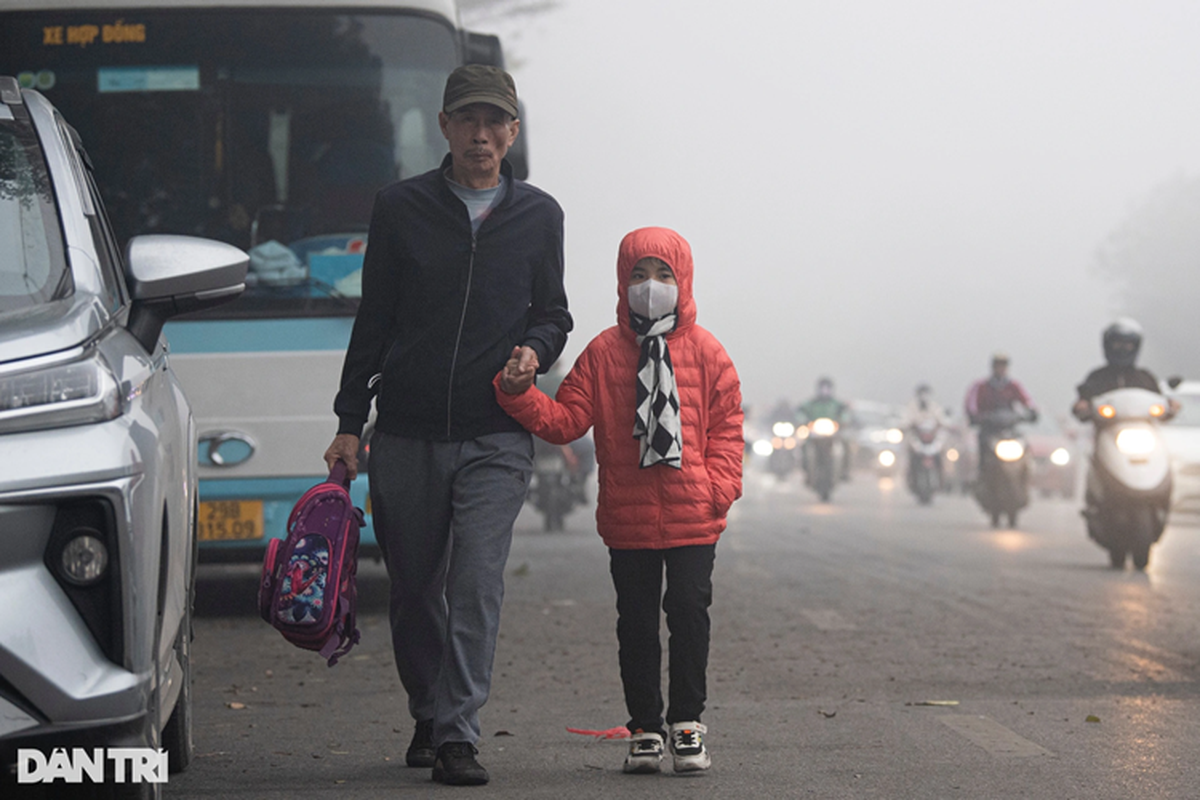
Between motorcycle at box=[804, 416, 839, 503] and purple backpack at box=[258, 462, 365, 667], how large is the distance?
76.7ft

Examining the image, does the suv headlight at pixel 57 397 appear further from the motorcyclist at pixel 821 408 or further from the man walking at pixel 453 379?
the motorcyclist at pixel 821 408

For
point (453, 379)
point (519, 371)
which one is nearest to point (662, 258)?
point (519, 371)

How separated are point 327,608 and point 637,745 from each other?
3.34ft

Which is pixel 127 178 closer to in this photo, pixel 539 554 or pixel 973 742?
pixel 973 742

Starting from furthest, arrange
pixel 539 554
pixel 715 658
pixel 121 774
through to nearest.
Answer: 1. pixel 539 554
2. pixel 715 658
3. pixel 121 774

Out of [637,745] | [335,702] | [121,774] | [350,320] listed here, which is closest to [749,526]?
[350,320]

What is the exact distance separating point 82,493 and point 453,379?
1885 mm

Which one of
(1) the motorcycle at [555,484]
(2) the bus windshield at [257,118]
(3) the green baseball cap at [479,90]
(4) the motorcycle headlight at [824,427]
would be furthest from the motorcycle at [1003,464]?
(3) the green baseball cap at [479,90]

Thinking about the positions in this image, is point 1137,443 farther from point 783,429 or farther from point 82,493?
point 783,429

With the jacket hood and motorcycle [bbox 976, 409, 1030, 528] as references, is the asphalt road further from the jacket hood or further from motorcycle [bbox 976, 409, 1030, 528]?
motorcycle [bbox 976, 409, 1030, 528]

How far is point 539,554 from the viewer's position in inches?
622

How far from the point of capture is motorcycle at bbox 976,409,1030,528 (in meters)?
20.4

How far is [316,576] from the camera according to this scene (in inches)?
194

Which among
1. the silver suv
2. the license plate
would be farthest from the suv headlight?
the license plate
